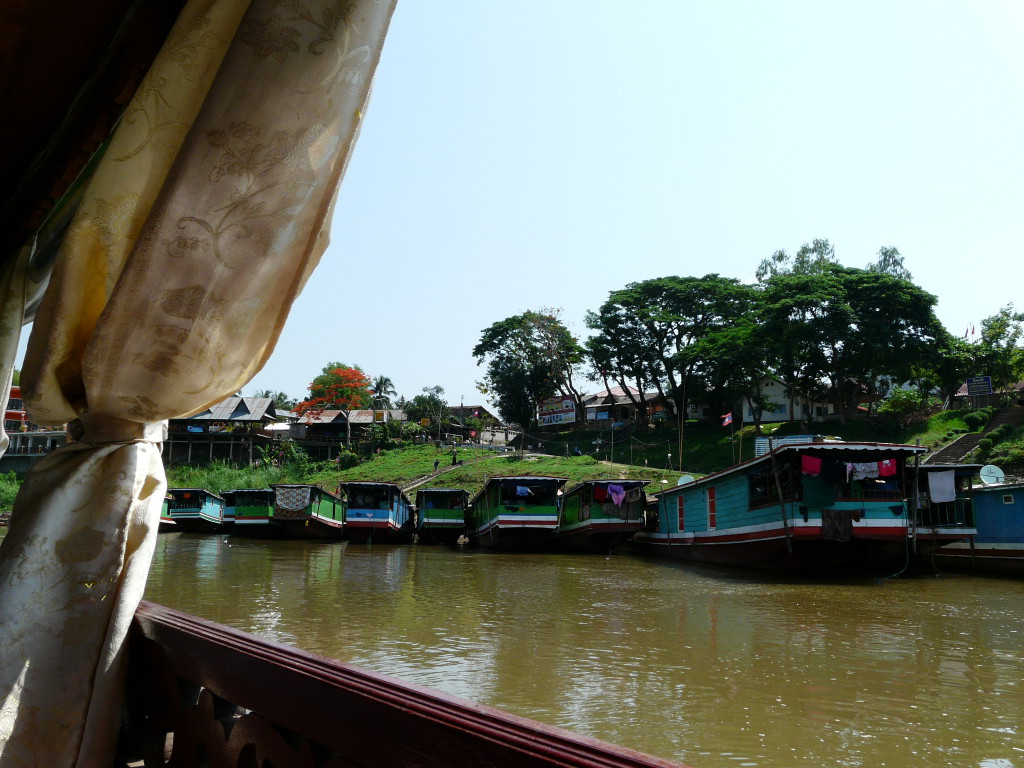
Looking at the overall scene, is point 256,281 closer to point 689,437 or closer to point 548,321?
point 689,437

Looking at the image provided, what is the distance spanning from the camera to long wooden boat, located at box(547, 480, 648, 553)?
18938 millimetres

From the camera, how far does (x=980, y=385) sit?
28.0m

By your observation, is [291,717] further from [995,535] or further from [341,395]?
[341,395]

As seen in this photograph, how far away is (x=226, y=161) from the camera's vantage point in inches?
58.7

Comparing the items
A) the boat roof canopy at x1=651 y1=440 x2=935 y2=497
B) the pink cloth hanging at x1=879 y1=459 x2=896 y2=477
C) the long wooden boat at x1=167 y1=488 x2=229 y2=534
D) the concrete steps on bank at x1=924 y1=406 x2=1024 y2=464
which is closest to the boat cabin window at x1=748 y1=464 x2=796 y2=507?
the boat roof canopy at x1=651 y1=440 x2=935 y2=497

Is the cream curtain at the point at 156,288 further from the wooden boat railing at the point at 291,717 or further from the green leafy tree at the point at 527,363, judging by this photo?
the green leafy tree at the point at 527,363

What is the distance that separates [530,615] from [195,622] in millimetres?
8091

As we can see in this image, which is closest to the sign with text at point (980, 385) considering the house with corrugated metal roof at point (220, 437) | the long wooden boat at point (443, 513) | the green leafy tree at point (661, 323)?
the green leafy tree at point (661, 323)

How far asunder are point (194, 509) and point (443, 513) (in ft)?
39.2

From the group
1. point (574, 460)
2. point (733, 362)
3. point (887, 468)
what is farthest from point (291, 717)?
point (733, 362)

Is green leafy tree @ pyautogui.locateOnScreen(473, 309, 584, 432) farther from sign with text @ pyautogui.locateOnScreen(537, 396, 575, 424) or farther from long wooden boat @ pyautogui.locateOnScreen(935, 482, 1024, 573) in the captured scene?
long wooden boat @ pyautogui.locateOnScreen(935, 482, 1024, 573)

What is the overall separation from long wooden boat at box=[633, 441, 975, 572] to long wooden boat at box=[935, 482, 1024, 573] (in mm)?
563

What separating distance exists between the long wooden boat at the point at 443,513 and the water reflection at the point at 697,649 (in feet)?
27.7

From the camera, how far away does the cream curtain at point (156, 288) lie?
147 centimetres
